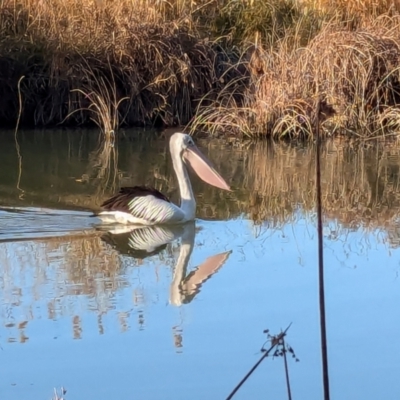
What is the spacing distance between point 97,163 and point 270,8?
15.4 ft

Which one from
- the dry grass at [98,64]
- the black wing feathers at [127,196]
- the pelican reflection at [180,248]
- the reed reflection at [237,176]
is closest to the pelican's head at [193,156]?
the reed reflection at [237,176]

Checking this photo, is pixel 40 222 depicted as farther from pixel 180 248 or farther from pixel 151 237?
pixel 180 248

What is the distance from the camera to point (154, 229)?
6.43 meters

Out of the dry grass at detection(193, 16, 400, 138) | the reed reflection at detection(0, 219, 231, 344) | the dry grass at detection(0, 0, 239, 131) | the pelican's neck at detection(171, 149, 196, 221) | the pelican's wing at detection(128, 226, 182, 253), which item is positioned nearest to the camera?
the reed reflection at detection(0, 219, 231, 344)

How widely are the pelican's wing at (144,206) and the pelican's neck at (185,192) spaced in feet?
0.33

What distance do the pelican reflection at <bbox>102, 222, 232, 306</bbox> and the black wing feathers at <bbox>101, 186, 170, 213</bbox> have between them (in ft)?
0.55

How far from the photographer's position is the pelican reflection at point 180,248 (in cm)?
503

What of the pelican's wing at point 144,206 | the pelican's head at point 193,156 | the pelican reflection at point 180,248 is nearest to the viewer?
the pelican reflection at point 180,248

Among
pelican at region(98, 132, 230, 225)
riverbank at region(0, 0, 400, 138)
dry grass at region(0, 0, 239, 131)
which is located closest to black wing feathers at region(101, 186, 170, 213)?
pelican at region(98, 132, 230, 225)

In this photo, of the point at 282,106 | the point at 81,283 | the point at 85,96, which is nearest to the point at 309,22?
the point at 282,106

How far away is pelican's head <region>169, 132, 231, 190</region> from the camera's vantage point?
6.87 m

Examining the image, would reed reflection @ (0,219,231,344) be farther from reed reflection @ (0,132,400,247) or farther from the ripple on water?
reed reflection @ (0,132,400,247)

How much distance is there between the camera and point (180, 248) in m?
6.03

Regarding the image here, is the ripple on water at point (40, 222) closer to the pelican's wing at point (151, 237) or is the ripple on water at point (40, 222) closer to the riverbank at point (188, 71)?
the pelican's wing at point (151, 237)
